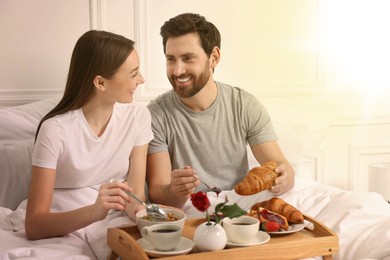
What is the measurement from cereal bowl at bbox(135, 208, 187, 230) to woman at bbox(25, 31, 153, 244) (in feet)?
0.69

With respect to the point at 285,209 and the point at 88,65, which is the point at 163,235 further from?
the point at 88,65

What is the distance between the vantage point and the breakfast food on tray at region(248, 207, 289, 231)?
1707mm

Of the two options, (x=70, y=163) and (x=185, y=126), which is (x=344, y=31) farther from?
(x=70, y=163)

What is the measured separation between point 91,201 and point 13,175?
0.40m

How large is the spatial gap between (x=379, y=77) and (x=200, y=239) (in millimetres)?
2292

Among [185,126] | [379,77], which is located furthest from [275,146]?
[379,77]

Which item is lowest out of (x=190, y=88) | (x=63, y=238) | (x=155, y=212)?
(x=63, y=238)

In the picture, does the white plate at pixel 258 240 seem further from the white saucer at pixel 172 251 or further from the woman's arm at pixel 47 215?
the woman's arm at pixel 47 215

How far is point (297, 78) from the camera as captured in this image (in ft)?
10.9

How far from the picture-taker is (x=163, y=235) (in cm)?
152

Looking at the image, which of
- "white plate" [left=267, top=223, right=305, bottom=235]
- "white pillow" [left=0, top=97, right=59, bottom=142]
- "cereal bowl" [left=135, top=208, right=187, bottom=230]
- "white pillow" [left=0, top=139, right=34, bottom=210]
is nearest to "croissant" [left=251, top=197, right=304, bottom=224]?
"white plate" [left=267, top=223, right=305, bottom=235]

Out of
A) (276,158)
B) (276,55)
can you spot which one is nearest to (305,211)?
(276,158)

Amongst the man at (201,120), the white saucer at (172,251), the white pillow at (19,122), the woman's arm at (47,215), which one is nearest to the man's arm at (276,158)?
the man at (201,120)

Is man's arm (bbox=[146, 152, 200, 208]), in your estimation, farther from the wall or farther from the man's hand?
the wall
